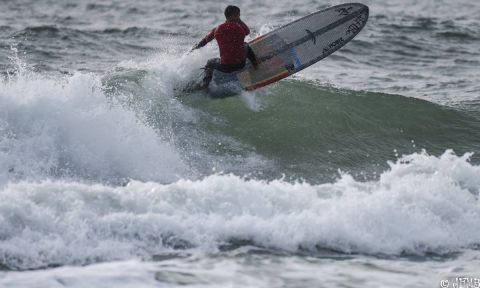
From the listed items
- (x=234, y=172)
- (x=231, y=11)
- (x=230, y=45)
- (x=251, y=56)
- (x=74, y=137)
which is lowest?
(x=234, y=172)

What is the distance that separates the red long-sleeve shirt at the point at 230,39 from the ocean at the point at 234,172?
2.32 feet

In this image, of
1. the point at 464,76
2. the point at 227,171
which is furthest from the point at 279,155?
the point at 464,76

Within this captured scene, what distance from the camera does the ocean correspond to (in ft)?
22.3

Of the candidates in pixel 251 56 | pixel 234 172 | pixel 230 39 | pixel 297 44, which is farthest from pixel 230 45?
pixel 234 172

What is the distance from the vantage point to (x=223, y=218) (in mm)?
7418

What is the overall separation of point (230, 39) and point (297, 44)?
4.52ft

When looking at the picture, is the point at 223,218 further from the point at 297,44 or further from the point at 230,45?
the point at 297,44

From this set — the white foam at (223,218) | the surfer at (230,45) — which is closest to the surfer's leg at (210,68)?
the surfer at (230,45)

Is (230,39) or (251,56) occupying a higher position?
(230,39)

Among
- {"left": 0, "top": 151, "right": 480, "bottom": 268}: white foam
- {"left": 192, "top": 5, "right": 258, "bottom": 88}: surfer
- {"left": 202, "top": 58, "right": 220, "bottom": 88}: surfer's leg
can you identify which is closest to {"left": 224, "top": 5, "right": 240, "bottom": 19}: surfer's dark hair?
{"left": 192, "top": 5, "right": 258, "bottom": 88}: surfer

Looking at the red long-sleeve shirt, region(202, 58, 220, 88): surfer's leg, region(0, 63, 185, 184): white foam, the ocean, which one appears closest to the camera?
the ocean

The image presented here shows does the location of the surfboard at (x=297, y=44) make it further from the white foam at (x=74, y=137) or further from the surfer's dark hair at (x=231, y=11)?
the white foam at (x=74, y=137)

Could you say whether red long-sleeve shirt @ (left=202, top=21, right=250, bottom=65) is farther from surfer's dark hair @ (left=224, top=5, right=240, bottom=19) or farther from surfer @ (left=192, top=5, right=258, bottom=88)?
surfer's dark hair @ (left=224, top=5, right=240, bottom=19)

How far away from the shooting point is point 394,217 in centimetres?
778
